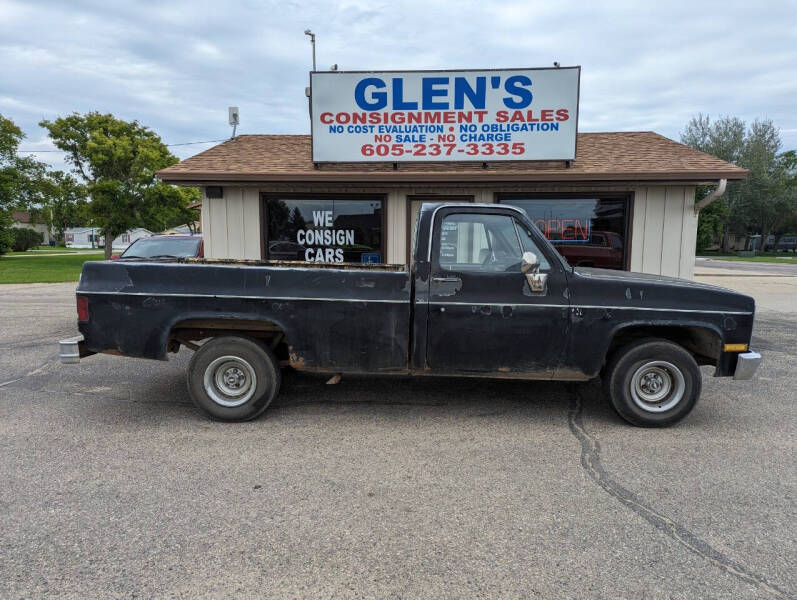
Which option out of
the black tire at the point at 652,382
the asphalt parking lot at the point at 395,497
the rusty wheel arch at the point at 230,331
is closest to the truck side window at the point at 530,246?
the black tire at the point at 652,382

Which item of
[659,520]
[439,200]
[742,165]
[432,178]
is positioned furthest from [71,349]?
[742,165]

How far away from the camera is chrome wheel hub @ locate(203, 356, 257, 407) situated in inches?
183

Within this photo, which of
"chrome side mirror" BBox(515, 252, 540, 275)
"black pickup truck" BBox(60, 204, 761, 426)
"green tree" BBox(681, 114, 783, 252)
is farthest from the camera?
"green tree" BBox(681, 114, 783, 252)

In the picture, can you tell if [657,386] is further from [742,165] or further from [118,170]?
[742,165]

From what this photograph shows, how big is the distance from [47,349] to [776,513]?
8.69 m

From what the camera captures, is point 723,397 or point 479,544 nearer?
point 479,544

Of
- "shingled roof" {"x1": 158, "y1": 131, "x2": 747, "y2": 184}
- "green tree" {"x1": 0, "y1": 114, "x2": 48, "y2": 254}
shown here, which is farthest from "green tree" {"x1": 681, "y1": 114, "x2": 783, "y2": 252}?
"green tree" {"x1": 0, "y1": 114, "x2": 48, "y2": 254}

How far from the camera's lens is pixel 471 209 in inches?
184

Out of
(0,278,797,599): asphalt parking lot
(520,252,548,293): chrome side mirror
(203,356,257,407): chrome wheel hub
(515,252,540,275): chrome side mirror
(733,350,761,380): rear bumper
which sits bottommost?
(0,278,797,599): asphalt parking lot

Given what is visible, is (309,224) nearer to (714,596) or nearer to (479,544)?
(479,544)

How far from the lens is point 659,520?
3.10 metres

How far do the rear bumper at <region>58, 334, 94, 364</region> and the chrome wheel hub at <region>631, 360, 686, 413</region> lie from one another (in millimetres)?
4951

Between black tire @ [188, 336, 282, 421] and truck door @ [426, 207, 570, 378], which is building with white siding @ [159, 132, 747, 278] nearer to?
truck door @ [426, 207, 570, 378]

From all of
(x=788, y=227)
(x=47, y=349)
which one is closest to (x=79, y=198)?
(x=47, y=349)
